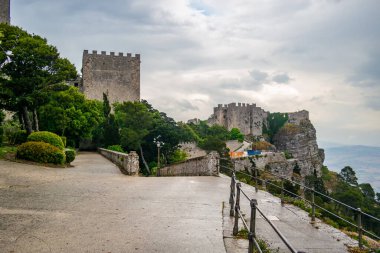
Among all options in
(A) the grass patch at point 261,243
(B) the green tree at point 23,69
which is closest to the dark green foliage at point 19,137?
(B) the green tree at point 23,69

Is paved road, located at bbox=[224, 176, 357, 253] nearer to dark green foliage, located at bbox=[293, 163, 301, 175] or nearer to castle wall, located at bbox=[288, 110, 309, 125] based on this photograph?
dark green foliage, located at bbox=[293, 163, 301, 175]

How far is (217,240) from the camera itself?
683 centimetres

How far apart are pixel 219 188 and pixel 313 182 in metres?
47.2

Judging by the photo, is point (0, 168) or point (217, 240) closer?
point (217, 240)

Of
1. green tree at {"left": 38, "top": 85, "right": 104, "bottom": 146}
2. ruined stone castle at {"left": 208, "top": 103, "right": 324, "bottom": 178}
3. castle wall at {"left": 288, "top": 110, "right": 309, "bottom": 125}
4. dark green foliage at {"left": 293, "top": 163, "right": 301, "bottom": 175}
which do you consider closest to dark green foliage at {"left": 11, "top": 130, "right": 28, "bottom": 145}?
green tree at {"left": 38, "top": 85, "right": 104, "bottom": 146}

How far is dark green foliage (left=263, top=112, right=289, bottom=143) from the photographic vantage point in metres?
85.6

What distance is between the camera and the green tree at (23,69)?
2402 centimetres

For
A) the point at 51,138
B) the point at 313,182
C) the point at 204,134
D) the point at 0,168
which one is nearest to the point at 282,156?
the point at 313,182

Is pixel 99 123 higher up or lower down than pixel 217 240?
higher up

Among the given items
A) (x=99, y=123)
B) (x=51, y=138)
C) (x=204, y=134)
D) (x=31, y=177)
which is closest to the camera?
(x=31, y=177)

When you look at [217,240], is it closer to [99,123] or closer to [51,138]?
[51,138]

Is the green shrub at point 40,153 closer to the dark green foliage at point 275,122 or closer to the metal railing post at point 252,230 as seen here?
the metal railing post at point 252,230

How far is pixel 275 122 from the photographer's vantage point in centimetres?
8656

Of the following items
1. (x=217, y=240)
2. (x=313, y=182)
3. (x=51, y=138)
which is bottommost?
(x=313, y=182)
